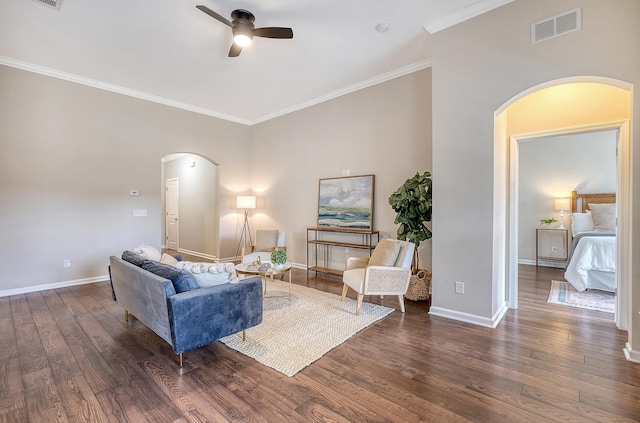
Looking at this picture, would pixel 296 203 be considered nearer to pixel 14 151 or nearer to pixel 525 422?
pixel 14 151

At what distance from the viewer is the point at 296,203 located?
6.04 m

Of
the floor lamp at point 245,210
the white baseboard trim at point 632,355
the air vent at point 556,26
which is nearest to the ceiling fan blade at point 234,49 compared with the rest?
the air vent at point 556,26

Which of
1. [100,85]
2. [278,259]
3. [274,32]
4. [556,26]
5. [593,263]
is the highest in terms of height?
[100,85]

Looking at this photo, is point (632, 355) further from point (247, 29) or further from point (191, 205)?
point (191, 205)

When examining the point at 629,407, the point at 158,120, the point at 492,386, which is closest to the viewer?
the point at 629,407

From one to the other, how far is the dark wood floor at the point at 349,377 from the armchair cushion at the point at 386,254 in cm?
73

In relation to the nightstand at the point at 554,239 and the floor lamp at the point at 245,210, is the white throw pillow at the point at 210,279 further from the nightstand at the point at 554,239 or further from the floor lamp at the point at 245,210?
the nightstand at the point at 554,239

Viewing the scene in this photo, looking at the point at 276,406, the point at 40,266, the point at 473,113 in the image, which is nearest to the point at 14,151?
the point at 40,266

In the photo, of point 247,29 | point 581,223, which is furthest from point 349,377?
point 581,223

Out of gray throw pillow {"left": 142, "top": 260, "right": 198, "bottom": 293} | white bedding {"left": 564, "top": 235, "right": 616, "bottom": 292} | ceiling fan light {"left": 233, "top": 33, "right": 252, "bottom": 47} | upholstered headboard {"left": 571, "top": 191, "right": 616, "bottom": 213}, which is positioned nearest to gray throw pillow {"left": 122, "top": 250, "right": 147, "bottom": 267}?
gray throw pillow {"left": 142, "top": 260, "right": 198, "bottom": 293}

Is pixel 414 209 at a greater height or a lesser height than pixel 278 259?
greater

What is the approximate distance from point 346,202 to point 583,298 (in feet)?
11.9

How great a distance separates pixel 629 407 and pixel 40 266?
22.0 feet

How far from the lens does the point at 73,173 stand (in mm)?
4621
